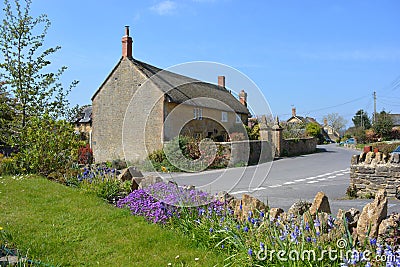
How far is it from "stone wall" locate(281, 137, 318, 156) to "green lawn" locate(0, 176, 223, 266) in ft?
79.1

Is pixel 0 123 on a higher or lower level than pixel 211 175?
higher

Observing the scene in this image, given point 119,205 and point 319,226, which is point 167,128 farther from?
point 319,226

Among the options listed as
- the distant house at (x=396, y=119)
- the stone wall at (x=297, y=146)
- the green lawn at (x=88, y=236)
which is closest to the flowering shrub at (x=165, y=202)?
the green lawn at (x=88, y=236)

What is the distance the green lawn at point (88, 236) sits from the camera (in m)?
4.39

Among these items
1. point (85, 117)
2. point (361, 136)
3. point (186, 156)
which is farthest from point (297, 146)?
point (361, 136)

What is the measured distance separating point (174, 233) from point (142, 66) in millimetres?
22626

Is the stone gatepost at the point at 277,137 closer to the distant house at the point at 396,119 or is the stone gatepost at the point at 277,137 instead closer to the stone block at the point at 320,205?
the stone block at the point at 320,205

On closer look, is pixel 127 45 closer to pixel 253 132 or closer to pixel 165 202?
pixel 253 132

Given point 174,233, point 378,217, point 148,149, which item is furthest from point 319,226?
point 148,149

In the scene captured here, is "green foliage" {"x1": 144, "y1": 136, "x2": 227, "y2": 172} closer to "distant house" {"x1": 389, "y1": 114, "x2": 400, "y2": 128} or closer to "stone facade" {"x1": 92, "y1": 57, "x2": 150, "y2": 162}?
"stone facade" {"x1": 92, "y1": 57, "x2": 150, "y2": 162}

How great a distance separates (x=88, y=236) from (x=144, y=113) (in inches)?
700

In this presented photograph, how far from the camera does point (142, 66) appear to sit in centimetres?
2659

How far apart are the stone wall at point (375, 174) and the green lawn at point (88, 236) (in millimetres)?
6632

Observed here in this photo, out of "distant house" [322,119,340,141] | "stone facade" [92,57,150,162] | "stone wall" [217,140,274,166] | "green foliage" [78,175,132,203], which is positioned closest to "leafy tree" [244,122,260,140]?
"stone wall" [217,140,274,166]
